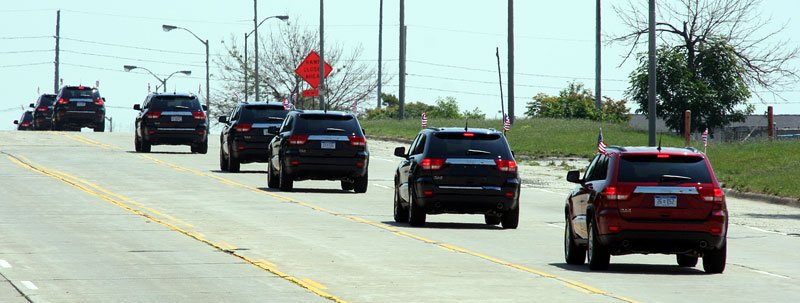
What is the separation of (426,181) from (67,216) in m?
5.95

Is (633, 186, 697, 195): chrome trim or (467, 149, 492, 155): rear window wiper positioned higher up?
(467, 149, 492, 155): rear window wiper

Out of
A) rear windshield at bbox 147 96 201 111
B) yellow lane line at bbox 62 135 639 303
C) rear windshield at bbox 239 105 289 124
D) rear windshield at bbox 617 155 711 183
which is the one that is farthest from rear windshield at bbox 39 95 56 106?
rear windshield at bbox 617 155 711 183

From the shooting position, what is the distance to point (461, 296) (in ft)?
52.4

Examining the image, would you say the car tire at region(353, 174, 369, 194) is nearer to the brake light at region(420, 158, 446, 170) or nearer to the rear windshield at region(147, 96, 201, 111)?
the brake light at region(420, 158, 446, 170)

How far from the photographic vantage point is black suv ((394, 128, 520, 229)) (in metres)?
25.8

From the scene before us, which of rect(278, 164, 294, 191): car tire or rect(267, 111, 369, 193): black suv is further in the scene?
rect(278, 164, 294, 191): car tire

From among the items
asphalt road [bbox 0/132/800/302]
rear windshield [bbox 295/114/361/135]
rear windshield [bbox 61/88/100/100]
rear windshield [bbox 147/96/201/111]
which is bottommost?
asphalt road [bbox 0/132/800/302]

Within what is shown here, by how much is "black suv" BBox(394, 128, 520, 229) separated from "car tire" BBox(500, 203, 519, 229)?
0.02m

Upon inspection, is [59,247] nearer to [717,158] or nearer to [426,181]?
[426,181]

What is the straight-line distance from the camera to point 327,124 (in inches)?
1377

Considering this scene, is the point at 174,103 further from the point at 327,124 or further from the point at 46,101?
the point at 46,101

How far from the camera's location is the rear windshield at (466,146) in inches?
1023

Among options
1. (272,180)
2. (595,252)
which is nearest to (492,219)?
(595,252)

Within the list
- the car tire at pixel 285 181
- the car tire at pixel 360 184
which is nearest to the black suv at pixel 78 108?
the car tire at pixel 285 181
